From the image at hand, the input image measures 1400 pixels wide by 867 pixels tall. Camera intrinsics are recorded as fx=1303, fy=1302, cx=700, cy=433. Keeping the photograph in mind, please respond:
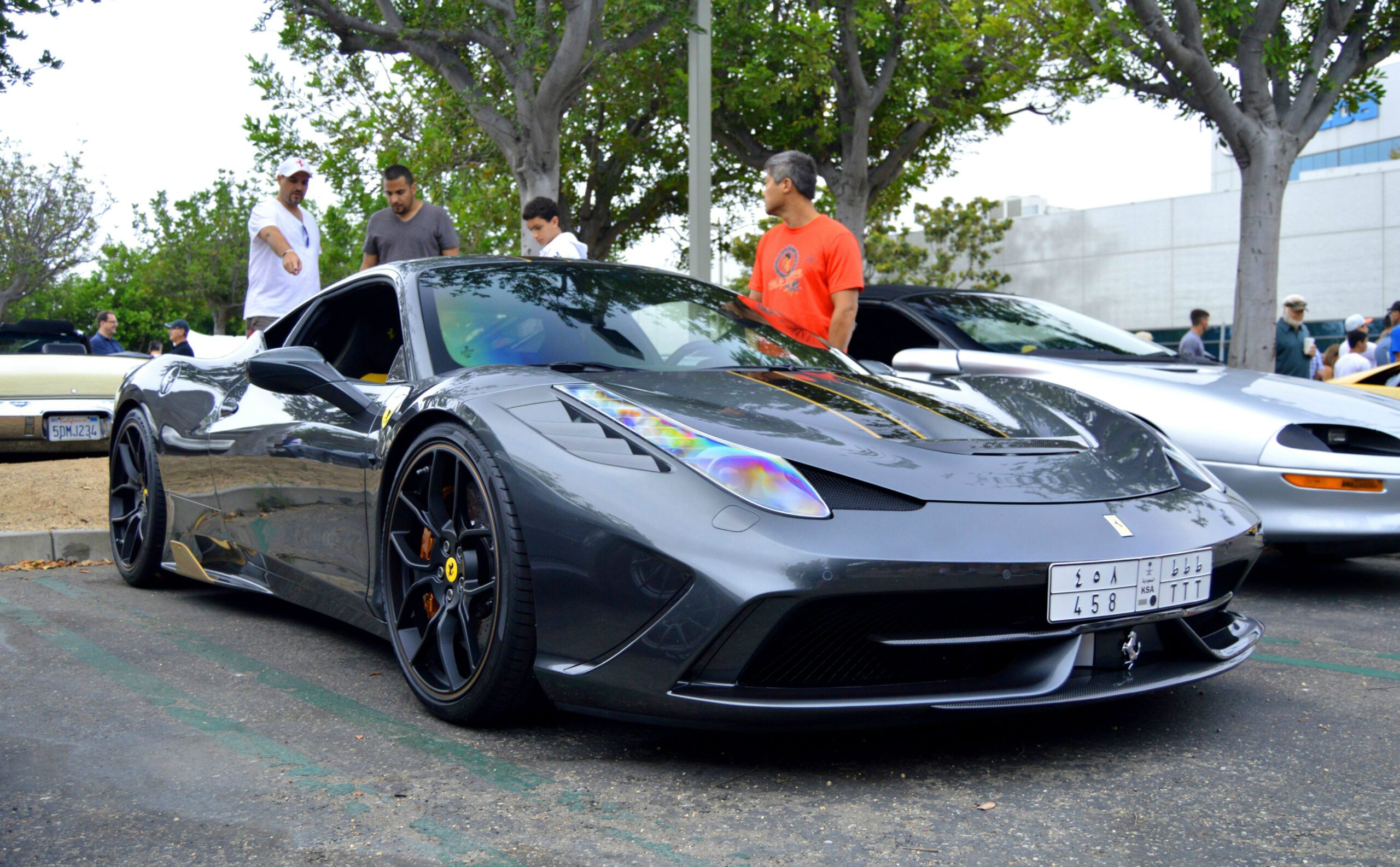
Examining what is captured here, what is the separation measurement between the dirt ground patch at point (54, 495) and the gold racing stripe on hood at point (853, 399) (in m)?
4.31

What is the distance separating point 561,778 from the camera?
8.75 feet

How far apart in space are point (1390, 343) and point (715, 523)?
41.5ft

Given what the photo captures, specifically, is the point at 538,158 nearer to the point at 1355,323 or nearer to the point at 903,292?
the point at 903,292

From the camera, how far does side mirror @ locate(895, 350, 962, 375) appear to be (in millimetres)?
5555

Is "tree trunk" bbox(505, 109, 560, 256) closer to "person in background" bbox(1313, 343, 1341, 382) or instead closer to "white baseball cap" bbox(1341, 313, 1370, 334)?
"white baseball cap" bbox(1341, 313, 1370, 334)

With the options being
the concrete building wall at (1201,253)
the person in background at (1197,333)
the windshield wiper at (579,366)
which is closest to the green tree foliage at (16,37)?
the windshield wiper at (579,366)

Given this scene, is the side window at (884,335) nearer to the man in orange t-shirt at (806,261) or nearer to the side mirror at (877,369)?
the man in orange t-shirt at (806,261)

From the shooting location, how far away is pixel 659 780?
2.66m

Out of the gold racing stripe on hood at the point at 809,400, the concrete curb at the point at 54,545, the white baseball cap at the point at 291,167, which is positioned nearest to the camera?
the gold racing stripe on hood at the point at 809,400

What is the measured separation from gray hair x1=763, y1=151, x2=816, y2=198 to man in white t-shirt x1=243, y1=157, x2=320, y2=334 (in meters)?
2.52

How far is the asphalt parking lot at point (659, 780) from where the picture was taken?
88.8 inches

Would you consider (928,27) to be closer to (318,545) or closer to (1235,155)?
(1235,155)

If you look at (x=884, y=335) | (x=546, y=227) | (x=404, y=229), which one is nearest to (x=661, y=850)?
(x=884, y=335)

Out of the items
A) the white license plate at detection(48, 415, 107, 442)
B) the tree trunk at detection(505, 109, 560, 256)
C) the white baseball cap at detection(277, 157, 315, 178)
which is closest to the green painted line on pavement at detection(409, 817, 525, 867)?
the white baseball cap at detection(277, 157, 315, 178)
